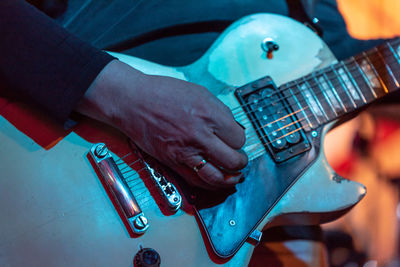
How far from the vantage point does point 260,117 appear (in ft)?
2.78

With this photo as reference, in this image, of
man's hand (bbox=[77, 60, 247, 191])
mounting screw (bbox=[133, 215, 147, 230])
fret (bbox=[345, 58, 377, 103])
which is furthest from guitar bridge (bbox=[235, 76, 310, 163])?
mounting screw (bbox=[133, 215, 147, 230])

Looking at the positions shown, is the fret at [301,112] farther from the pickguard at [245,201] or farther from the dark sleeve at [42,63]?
the dark sleeve at [42,63]

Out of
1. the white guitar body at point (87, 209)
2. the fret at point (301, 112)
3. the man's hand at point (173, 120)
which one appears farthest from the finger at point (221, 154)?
the fret at point (301, 112)

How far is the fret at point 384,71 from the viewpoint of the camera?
96 centimetres

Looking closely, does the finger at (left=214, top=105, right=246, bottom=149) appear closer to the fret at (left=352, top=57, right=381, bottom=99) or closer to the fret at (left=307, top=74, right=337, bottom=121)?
the fret at (left=307, top=74, right=337, bottom=121)

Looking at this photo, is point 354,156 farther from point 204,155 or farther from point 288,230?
point 204,155

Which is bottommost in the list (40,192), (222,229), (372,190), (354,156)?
(372,190)

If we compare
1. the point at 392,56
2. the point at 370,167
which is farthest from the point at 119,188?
the point at 370,167

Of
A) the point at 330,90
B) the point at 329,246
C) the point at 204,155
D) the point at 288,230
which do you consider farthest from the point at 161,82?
the point at 329,246

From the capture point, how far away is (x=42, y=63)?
711 millimetres

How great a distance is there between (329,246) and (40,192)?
1.16 m

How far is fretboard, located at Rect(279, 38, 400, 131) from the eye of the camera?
2.90 ft

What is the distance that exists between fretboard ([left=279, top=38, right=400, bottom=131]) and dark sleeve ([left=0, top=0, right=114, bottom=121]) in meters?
0.50

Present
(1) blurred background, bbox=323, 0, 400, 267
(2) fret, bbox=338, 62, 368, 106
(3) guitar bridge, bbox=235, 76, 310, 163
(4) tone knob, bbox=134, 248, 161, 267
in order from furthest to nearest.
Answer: (1) blurred background, bbox=323, 0, 400, 267 < (2) fret, bbox=338, 62, 368, 106 < (3) guitar bridge, bbox=235, 76, 310, 163 < (4) tone knob, bbox=134, 248, 161, 267
